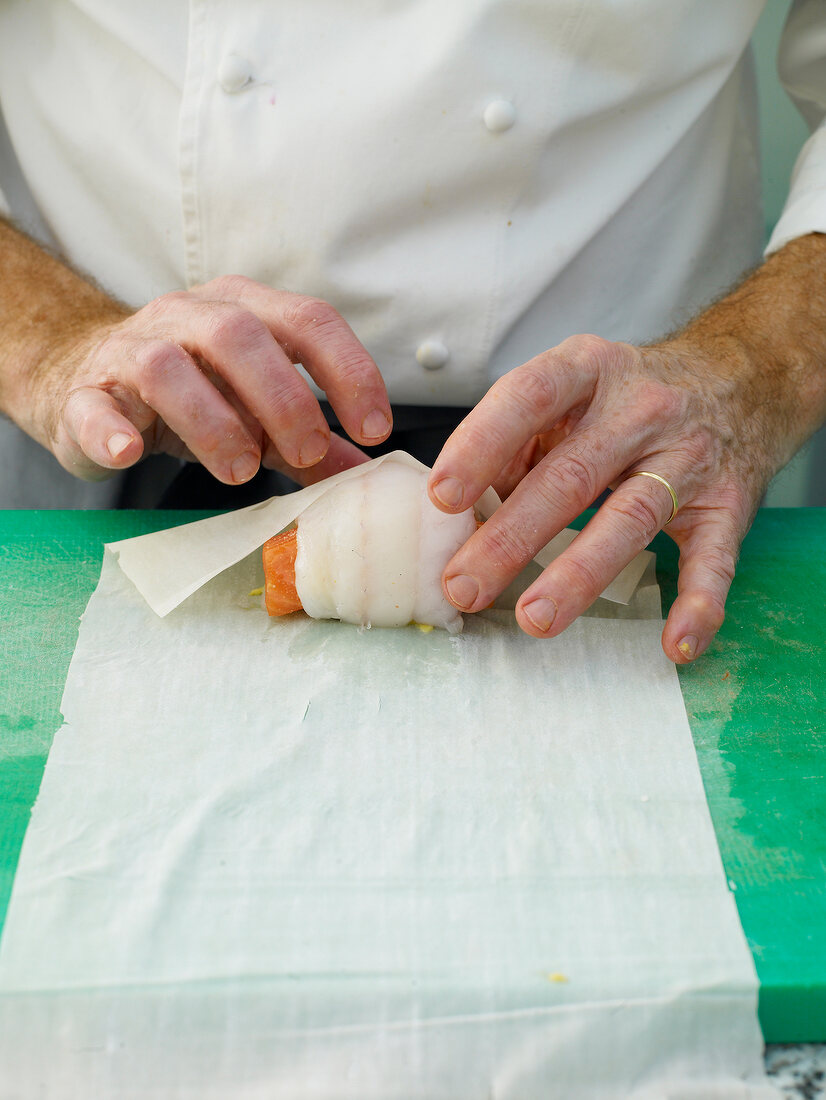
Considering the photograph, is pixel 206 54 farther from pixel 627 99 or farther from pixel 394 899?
pixel 394 899

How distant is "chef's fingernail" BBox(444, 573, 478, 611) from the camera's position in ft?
3.44

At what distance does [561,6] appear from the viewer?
1.31m

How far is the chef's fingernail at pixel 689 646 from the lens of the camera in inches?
41.4

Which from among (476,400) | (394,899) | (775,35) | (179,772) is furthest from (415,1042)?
(775,35)

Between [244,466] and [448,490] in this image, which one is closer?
[448,490]

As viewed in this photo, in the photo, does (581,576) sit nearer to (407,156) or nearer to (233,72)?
(407,156)

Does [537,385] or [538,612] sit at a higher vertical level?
[537,385]

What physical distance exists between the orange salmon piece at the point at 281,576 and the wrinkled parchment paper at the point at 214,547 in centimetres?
4

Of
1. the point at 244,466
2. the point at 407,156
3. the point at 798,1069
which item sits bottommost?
the point at 798,1069

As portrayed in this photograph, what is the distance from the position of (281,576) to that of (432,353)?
537 millimetres

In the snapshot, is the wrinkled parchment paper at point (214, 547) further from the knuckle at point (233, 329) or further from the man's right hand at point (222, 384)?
the knuckle at point (233, 329)

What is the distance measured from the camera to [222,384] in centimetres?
120

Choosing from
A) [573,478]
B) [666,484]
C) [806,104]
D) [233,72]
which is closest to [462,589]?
[573,478]

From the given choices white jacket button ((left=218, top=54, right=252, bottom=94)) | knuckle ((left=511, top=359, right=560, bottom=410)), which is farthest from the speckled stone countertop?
white jacket button ((left=218, top=54, right=252, bottom=94))
